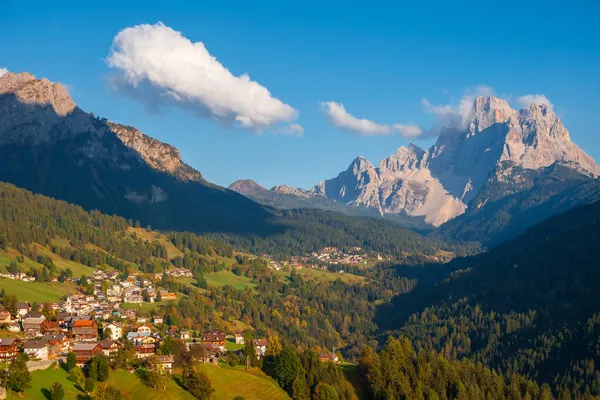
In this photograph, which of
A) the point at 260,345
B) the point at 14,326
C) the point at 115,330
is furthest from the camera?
the point at 260,345

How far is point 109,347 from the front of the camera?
130125 millimetres

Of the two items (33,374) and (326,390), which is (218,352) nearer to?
(326,390)

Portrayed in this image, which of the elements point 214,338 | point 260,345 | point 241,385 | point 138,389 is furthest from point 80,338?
point 260,345

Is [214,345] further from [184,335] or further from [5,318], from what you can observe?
[5,318]

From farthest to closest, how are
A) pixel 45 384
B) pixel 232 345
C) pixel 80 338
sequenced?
pixel 232 345 → pixel 80 338 → pixel 45 384

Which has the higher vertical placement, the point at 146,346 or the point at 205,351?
the point at 205,351

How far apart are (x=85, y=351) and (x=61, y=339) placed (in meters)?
9.19

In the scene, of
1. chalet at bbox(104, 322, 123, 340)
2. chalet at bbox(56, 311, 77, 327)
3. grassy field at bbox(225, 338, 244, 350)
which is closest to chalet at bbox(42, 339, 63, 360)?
chalet at bbox(104, 322, 123, 340)

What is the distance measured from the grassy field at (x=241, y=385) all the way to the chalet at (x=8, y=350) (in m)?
32.9

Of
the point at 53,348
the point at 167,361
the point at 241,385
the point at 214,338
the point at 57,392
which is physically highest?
the point at 214,338

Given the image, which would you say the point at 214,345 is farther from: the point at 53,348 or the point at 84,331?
the point at 53,348

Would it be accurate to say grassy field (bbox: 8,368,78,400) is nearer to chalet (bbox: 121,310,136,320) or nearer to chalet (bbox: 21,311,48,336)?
chalet (bbox: 21,311,48,336)

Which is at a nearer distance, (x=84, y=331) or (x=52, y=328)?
(x=84, y=331)

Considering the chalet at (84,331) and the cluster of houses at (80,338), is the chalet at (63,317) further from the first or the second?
the chalet at (84,331)
